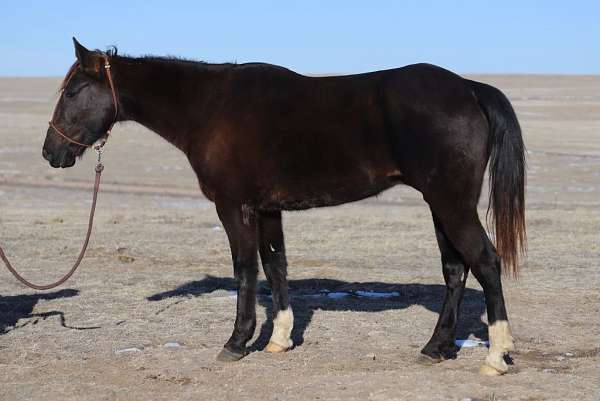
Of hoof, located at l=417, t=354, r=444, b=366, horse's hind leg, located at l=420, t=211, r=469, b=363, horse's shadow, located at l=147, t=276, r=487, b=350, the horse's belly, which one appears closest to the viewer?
the horse's belly

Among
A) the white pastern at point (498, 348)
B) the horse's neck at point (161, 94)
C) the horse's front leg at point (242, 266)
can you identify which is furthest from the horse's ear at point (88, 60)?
the white pastern at point (498, 348)

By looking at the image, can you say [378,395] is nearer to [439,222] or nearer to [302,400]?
[302,400]

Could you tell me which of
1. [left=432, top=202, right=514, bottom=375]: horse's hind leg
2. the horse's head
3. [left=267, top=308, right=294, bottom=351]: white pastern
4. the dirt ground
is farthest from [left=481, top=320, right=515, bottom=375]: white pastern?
the horse's head

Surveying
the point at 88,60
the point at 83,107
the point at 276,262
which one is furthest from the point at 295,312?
the point at 88,60

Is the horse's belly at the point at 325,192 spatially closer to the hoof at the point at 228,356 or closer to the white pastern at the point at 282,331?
the white pastern at the point at 282,331

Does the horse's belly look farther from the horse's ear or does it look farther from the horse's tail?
the horse's ear

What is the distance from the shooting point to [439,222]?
701cm

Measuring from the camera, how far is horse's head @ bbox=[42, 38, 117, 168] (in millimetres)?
7305

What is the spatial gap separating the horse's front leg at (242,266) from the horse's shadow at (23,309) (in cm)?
175

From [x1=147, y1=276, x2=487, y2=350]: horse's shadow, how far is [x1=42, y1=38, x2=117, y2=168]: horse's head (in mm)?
2235

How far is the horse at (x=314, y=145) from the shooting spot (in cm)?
645

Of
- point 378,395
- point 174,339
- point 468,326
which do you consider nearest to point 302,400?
point 378,395

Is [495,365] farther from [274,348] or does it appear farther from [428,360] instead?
[274,348]

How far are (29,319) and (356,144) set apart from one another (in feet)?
12.4
